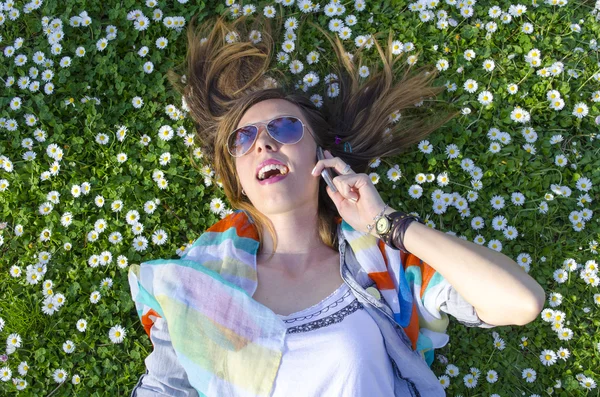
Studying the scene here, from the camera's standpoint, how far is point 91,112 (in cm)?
383

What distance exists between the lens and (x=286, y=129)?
116 inches

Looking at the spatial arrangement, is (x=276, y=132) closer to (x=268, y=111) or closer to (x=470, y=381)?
(x=268, y=111)

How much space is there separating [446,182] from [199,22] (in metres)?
2.00

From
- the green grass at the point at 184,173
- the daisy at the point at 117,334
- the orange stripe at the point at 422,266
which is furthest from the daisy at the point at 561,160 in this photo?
the daisy at the point at 117,334

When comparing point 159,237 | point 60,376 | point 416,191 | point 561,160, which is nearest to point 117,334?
point 60,376

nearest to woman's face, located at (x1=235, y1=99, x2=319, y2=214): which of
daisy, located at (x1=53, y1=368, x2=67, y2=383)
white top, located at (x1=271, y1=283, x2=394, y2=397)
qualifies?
white top, located at (x1=271, y1=283, x2=394, y2=397)

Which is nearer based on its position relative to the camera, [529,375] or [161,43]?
[529,375]

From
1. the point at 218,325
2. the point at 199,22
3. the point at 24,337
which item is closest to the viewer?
the point at 218,325

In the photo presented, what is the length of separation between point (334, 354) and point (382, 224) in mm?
654

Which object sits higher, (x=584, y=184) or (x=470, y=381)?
(x=584, y=184)

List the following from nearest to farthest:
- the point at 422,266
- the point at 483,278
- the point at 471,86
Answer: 1. the point at 483,278
2. the point at 422,266
3. the point at 471,86

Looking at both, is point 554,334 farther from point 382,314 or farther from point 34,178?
point 34,178

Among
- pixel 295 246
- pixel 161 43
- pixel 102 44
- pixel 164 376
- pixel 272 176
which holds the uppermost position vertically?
pixel 102 44

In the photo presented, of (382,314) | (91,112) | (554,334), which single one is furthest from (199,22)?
(554,334)
